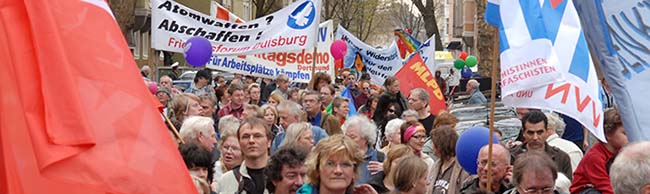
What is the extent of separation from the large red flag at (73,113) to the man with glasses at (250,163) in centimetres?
278

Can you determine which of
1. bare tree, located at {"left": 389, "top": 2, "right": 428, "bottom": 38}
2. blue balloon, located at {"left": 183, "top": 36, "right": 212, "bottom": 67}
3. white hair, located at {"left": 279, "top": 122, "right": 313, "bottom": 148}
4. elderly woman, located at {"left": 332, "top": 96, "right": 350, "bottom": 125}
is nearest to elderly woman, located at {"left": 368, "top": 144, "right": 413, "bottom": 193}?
white hair, located at {"left": 279, "top": 122, "right": 313, "bottom": 148}

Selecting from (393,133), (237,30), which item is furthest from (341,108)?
(237,30)

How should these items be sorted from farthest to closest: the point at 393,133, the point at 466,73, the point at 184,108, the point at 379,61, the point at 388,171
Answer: the point at 466,73, the point at 379,61, the point at 184,108, the point at 393,133, the point at 388,171

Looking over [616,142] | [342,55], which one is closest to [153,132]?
[616,142]

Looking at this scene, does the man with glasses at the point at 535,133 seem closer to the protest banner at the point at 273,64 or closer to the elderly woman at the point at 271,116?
the elderly woman at the point at 271,116

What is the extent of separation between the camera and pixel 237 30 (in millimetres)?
15570

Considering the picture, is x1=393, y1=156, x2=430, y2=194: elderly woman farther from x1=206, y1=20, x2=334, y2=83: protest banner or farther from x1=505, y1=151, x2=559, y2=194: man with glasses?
x1=206, y1=20, x2=334, y2=83: protest banner

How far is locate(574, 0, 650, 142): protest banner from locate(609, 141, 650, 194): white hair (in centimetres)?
71

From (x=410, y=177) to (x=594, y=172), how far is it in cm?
94

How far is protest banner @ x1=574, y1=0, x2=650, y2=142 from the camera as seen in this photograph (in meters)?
5.80

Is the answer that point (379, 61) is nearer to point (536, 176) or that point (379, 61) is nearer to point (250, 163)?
point (250, 163)

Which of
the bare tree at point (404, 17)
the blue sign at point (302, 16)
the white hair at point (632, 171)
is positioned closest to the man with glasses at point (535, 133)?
the white hair at point (632, 171)

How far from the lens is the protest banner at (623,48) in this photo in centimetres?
580

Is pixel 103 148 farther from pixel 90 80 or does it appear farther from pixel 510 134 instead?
pixel 510 134
